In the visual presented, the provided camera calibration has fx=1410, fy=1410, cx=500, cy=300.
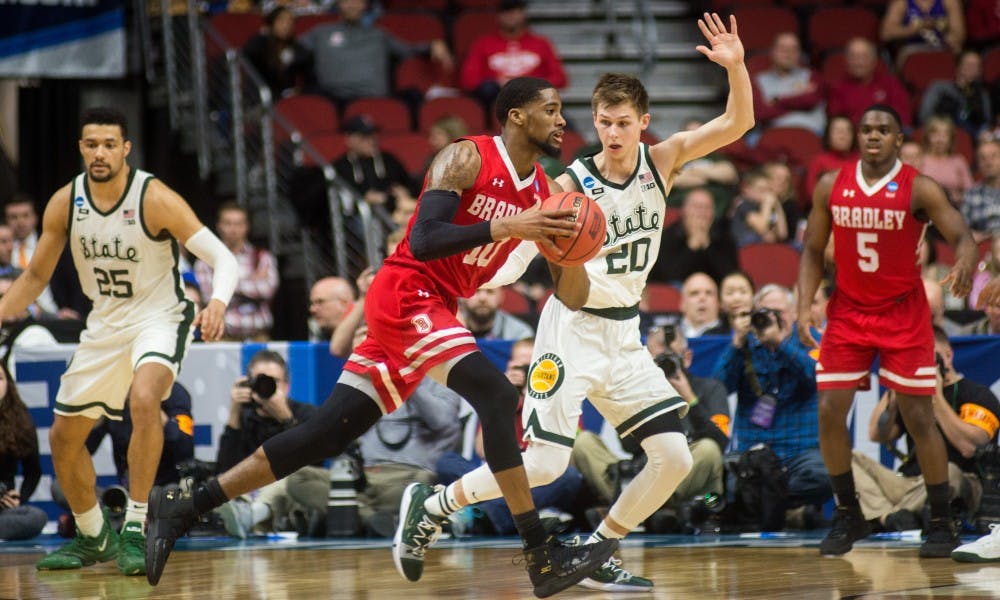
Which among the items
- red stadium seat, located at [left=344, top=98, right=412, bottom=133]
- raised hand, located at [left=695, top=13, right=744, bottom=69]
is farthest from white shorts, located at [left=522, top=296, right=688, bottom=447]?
red stadium seat, located at [left=344, top=98, right=412, bottom=133]

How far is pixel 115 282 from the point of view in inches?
286

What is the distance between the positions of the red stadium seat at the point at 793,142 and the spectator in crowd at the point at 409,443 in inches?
220

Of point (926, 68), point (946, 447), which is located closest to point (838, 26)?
point (926, 68)

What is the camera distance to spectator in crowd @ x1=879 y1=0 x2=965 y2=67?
14.6 metres

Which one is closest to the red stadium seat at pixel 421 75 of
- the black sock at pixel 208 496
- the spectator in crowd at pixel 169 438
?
the spectator in crowd at pixel 169 438

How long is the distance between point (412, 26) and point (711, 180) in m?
3.87

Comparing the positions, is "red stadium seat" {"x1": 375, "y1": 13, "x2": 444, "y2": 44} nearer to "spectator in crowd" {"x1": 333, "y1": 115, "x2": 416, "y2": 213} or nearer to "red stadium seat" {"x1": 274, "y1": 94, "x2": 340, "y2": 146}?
"red stadium seat" {"x1": 274, "y1": 94, "x2": 340, "y2": 146}

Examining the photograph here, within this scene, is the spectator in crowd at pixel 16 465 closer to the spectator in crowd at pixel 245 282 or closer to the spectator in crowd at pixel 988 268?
the spectator in crowd at pixel 245 282

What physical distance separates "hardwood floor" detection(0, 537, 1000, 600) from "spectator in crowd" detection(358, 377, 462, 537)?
694 millimetres

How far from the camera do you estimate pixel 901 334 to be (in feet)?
24.1

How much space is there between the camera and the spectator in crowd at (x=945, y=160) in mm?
12383

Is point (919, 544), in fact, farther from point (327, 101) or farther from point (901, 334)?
point (327, 101)

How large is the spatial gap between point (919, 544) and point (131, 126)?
8.75 metres

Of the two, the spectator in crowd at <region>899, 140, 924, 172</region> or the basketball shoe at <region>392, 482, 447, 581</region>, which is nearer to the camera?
the basketball shoe at <region>392, 482, 447, 581</region>
